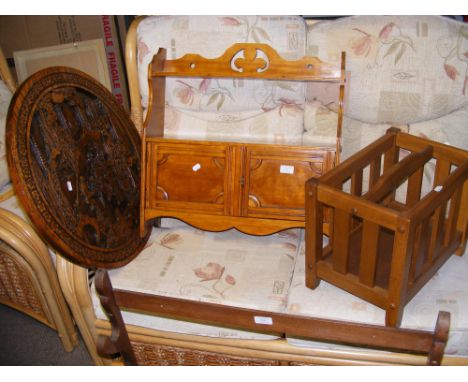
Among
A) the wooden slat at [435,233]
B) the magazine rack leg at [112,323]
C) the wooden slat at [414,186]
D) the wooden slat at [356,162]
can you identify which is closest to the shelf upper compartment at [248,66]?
the wooden slat at [356,162]

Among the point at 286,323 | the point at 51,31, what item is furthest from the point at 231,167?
the point at 51,31

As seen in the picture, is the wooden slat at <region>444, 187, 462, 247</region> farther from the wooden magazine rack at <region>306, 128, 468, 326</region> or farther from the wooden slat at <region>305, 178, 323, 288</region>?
the wooden slat at <region>305, 178, 323, 288</region>

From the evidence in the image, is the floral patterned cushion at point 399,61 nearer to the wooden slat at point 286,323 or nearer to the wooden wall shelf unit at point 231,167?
the wooden wall shelf unit at point 231,167

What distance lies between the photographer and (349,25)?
153 centimetres

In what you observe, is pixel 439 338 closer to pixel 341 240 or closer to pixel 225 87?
pixel 341 240

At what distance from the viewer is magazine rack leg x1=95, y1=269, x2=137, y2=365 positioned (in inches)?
49.6

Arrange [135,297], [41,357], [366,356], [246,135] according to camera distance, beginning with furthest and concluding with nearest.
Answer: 1. [41,357]
2. [246,135]
3. [366,356]
4. [135,297]

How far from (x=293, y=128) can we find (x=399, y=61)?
1.28 feet

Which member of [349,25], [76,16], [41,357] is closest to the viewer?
[349,25]

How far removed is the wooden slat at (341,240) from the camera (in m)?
1.26

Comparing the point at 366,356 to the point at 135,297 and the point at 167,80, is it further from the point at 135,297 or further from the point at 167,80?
the point at 167,80

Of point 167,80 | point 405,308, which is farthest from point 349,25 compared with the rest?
point 405,308

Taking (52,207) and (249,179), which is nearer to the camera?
(52,207)

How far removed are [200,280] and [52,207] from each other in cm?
48
